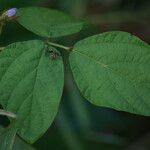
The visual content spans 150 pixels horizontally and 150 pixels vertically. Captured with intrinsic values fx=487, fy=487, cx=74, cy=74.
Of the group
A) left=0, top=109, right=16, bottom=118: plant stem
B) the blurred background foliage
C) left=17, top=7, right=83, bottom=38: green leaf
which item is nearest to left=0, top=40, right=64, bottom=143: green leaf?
left=0, top=109, right=16, bottom=118: plant stem

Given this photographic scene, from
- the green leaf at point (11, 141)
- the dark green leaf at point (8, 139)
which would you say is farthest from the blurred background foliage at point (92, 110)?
the dark green leaf at point (8, 139)

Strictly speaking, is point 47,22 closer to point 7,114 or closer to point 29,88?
point 29,88

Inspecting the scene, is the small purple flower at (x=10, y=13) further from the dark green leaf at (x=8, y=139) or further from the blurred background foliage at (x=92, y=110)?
the blurred background foliage at (x=92, y=110)

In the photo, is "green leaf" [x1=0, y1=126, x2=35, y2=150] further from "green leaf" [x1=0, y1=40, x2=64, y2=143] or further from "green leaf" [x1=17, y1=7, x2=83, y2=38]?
"green leaf" [x1=17, y1=7, x2=83, y2=38]

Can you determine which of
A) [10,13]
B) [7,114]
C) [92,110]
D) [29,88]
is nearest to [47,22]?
[10,13]

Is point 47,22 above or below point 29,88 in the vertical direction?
above
